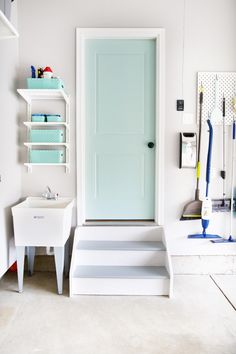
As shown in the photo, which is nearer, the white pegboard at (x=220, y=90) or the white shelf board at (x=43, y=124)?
the white shelf board at (x=43, y=124)

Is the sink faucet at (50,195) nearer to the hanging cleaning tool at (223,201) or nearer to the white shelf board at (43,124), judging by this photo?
the white shelf board at (43,124)

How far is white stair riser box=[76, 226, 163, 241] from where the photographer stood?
2.84 m

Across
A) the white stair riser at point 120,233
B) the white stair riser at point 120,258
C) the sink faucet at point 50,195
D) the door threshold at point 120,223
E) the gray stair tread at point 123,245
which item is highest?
the sink faucet at point 50,195

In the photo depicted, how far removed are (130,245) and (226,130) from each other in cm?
147

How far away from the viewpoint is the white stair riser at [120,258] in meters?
2.65

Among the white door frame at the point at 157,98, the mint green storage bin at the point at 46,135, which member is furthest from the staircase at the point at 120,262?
the mint green storage bin at the point at 46,135

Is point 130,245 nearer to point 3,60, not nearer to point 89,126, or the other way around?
point 89,126

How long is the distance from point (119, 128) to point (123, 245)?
1.14m

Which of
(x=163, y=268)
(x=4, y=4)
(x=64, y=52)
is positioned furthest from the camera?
(x=64, y=52)

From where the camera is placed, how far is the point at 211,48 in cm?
288

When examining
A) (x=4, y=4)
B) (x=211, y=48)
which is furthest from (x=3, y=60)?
(x=211, y=48)

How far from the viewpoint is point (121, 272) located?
254 centimetres

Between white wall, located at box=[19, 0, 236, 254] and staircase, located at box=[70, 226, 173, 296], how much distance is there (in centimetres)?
61

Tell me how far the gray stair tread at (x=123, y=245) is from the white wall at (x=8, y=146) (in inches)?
25.0
